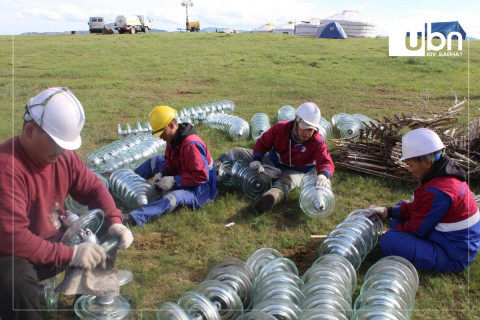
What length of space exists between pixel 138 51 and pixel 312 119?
Answer: 24.1 metres

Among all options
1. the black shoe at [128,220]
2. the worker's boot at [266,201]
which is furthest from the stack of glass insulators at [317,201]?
the black shoe at [128,220]

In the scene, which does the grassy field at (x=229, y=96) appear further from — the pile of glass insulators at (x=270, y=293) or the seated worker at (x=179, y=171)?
the pile of glass insulators at (x=270, y=293)

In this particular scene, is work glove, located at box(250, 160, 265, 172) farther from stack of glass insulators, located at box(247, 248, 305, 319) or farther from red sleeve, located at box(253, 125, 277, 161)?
stack of glass insulators, located at box(247, 248, 305, 319)

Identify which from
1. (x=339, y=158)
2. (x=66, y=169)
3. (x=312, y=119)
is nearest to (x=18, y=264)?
(x=66, y=169)

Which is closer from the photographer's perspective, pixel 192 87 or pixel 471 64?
pixel 192 87

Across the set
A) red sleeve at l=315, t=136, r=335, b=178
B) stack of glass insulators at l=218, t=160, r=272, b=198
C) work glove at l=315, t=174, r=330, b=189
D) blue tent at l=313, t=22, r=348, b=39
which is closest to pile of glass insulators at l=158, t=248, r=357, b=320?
work glove at l=315, t=174, r=330, b=189

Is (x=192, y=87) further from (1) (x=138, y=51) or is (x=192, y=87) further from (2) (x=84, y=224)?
(2) (x=84, y=224)

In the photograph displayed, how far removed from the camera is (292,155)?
24.7 feet

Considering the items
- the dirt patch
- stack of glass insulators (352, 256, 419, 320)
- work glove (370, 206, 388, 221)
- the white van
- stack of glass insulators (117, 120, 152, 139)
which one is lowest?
the dirt patch

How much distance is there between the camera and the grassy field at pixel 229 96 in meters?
5.32

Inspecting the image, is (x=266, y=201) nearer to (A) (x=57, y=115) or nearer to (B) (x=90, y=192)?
(B) (x=90, y=192)

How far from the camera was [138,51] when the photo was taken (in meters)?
28.5

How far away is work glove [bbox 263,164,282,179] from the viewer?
7600 mm

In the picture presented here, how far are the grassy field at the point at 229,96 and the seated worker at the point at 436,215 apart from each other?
0.87ft
